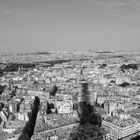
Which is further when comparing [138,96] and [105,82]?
[105,82]

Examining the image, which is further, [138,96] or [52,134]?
[138,96]

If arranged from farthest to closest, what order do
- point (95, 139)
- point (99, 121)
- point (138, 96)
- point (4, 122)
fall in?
point (138, 96)
point (99, 121)
point (4, 122)
point (95, 139)

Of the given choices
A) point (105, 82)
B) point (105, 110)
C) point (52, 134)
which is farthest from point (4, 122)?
point (105, 82)

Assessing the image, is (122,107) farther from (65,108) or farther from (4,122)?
(4,122)

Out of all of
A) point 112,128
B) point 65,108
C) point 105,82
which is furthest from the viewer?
point 105,82

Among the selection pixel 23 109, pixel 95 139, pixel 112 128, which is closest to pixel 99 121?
pixel 112 128

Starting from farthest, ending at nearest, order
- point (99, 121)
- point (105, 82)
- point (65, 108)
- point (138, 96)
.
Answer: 1. point (105, 82)
2. point (138, 96)
3. point (65, 108)
4. point (99, 121)

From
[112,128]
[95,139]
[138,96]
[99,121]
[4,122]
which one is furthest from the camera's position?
[138,96]

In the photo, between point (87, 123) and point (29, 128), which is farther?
point (87, 123)

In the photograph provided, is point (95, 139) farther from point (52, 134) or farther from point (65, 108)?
point (65, 108)
